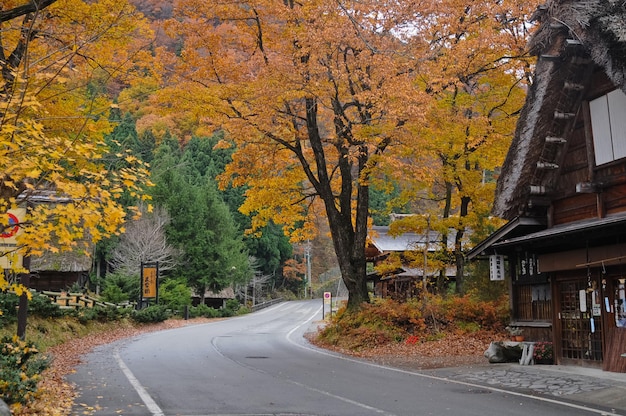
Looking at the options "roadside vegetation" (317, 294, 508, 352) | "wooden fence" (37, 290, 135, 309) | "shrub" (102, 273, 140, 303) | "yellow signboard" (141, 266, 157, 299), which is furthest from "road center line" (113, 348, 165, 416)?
"shrub" (102, 273, 140, 303)

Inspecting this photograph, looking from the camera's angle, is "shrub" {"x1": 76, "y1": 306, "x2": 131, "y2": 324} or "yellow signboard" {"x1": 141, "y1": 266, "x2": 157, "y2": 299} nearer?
"shrub" {"x1": 76, "y1": 306, "x2": 131, "y2": 324}

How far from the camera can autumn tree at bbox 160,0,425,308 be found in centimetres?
1759

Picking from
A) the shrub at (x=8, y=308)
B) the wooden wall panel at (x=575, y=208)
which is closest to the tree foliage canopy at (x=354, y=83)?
the wooden wall panel at (x=575, y=208)

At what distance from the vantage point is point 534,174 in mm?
13781

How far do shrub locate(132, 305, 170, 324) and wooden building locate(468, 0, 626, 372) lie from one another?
75.8ft

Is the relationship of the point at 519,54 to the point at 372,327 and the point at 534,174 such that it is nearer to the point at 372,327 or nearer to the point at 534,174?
the point at 534,174

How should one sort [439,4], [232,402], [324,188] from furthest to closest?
1. [324,188]
2. [439,4]
3. [232,402]

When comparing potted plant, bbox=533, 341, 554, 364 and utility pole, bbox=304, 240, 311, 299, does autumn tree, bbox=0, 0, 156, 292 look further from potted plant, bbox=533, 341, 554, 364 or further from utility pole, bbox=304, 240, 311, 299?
utility pole, bbox=304, 240, 311, 299

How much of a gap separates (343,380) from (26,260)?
7754 millimetres

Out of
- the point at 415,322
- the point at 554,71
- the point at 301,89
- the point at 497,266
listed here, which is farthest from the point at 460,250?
the point at 554,71

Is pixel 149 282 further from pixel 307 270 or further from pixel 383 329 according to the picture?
pixel 307 270

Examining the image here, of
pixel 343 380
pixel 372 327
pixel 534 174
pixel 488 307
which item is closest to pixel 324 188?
pixel 372 327

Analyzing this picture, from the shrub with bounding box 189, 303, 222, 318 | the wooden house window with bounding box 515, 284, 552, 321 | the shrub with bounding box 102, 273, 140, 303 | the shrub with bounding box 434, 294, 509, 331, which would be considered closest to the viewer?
the wooden house window with bounding box 515, 284, 552, 321

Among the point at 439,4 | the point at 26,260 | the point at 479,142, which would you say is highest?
the point at 439,4
